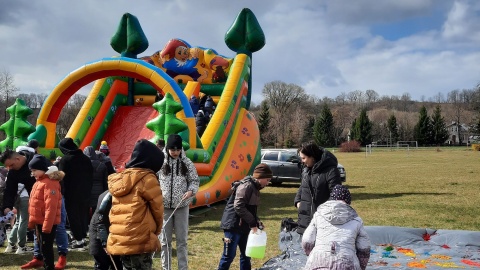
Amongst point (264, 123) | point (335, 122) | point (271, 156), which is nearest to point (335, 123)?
point (335, 122)

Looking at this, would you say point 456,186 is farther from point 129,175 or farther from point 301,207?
point 129,175

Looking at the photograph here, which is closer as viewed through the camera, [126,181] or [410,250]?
[126,181]

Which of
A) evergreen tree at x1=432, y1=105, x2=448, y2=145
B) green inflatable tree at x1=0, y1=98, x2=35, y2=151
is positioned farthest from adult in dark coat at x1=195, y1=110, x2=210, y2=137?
evergreen tree at x1=432, y1=105, x2=448, y2=145

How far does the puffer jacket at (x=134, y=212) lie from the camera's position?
2955mm

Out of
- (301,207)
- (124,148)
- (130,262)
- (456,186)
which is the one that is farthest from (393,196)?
(130,262)

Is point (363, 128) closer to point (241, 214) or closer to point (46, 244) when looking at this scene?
point (241, 214)

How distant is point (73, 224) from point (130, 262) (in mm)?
2666

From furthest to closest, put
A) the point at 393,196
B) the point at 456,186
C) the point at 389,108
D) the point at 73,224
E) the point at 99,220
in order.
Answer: the point at 389,108
the point at 456,186
the point at 393,196
the point at 73,224
the point at 99,220

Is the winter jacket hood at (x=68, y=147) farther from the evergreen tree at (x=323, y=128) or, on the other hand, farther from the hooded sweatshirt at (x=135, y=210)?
the evergreen tree at (x=323, y=128)

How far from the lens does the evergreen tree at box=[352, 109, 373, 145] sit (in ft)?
196

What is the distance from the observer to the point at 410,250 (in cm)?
529

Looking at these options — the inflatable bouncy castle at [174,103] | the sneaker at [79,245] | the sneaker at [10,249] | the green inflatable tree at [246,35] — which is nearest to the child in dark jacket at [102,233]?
the sneaker at [79,245]

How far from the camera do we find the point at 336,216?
2934 millimetres

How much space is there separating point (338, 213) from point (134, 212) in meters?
1.33
